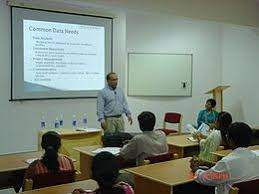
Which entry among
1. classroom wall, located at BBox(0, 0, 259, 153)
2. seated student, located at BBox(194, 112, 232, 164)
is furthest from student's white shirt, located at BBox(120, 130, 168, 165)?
classroom wall, located at BBox(0, 0, 259, 153)

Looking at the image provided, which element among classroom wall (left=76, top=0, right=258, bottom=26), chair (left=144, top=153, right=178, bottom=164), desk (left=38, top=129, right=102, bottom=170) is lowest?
desk (left=38, top=129, right=102, bottom=170)

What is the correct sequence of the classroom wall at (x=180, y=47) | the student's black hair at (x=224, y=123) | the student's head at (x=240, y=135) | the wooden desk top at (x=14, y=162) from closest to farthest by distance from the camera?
the student's head at (x=240, y=135) < the wooden desk top at (x=14, y=162) < the student's black hair at (x=224, y=123) < the classroom wall at (x=180, y=47)

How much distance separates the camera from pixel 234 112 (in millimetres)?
8789

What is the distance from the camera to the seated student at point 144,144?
3.67 meters

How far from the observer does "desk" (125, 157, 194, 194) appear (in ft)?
9.25

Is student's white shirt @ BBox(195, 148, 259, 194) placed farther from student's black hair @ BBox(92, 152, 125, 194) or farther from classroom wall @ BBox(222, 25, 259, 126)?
classroom wall @ BBox(222, 25, 259, 126)

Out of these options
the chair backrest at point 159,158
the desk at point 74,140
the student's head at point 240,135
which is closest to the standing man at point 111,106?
the desk at point 74,140

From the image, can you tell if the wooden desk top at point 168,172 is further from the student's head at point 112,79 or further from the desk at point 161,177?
the student's head at point 112,79

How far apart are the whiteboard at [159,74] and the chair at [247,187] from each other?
6197mm

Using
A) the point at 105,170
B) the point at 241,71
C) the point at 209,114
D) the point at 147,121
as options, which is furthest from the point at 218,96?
the point at 105,170

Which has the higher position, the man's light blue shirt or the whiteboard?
the whiteboard

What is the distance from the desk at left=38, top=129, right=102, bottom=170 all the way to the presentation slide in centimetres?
150

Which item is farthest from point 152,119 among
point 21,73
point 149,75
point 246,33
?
point 246,33

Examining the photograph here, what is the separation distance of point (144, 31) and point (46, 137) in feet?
19.2
